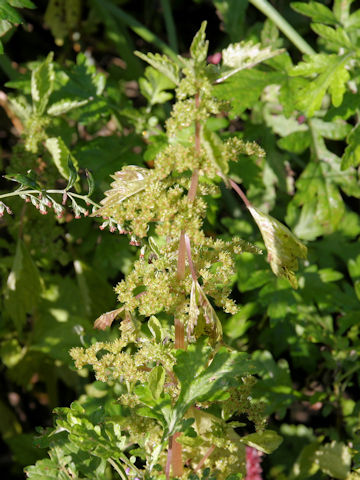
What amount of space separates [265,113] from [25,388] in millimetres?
1553

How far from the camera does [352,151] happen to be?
192 cm

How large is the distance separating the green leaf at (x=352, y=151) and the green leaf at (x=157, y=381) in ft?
3.51

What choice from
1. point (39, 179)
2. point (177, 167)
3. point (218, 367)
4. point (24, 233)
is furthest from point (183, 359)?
point (24, 233)

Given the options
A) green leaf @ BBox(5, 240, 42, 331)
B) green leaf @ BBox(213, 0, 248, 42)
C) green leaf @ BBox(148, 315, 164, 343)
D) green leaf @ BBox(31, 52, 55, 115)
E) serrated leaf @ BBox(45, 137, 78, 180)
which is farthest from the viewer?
green leaf @ BBox(213, 0, 248, 42)

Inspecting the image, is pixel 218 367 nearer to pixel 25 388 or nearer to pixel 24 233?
pixel 24 233

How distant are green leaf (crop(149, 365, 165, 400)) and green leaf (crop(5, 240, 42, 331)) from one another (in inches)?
39.0

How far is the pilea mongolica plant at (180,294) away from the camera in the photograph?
3.50ft

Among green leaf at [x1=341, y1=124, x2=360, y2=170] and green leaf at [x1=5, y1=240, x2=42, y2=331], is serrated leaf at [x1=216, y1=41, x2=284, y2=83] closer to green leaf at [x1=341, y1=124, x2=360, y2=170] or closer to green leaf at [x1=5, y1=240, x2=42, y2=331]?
green leaf at [x1=341, y1=124, x2=360, y2=170]

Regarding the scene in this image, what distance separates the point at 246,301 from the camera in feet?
7.71

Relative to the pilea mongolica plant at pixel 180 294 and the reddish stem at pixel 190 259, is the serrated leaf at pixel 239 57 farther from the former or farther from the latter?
the reddish stem at pixel 190 259

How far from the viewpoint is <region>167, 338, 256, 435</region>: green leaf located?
1.17 meters

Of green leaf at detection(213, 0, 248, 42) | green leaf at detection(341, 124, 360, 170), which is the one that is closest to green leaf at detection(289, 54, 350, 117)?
green leaf at detection(341, 124, 360, 170)

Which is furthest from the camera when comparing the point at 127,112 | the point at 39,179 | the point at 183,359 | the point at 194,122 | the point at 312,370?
the point at 312,370

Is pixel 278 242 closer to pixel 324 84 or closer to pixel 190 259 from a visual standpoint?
pixel 190 259
